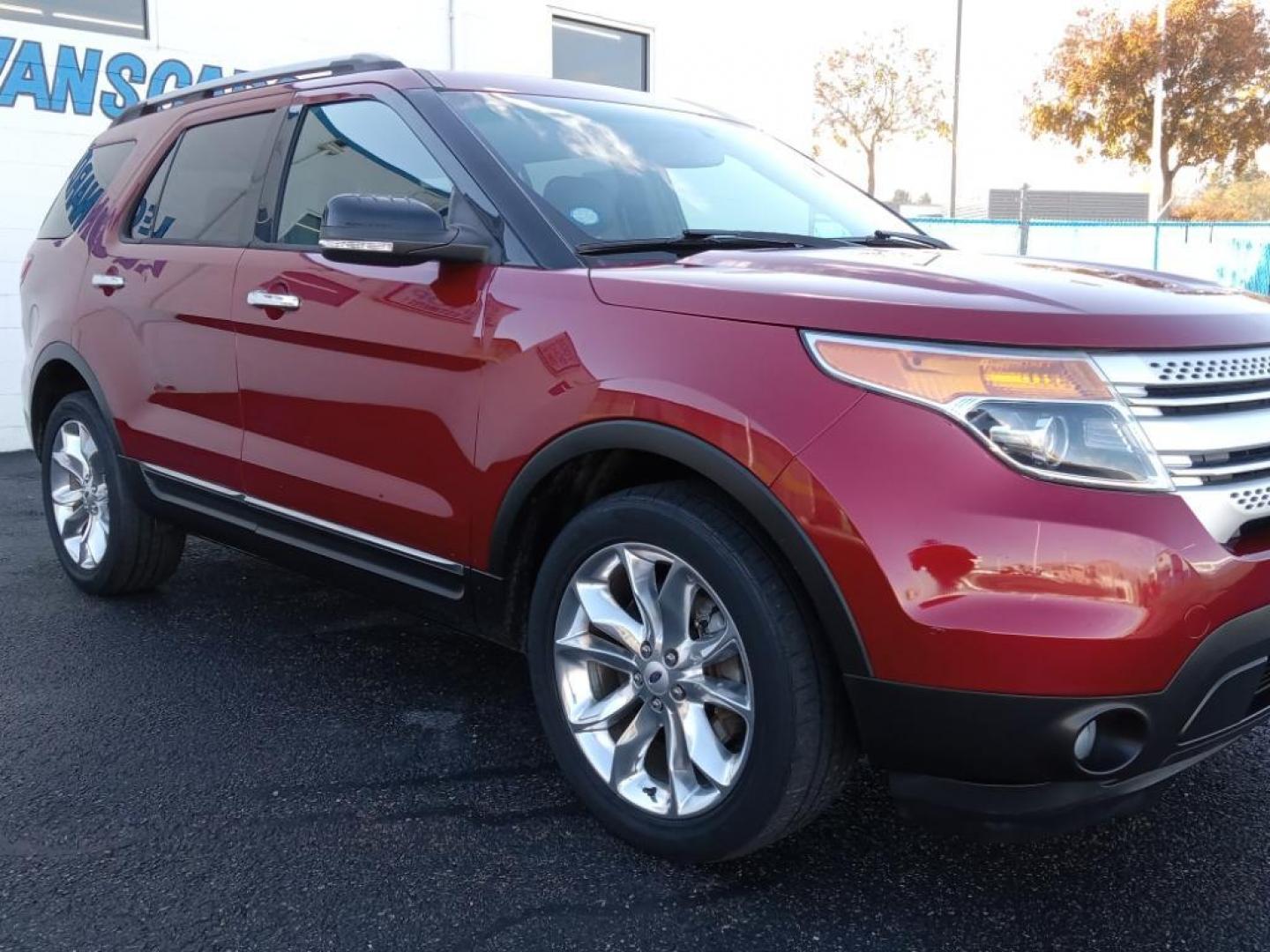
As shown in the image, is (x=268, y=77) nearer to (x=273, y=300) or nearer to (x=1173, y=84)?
(x=273, y=300)

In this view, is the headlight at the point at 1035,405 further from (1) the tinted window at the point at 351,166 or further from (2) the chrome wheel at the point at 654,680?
(1) the tinted window at the point at 351,166

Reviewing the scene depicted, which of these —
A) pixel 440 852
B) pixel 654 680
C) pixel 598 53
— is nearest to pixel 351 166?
pixel 654 680

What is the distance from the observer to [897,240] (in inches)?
134

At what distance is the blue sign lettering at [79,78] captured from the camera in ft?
26.7

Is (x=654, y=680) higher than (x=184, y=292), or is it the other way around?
(x=184, y=292)

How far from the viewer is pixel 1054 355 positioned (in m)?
2.04

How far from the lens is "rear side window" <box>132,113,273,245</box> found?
3709 millimetres

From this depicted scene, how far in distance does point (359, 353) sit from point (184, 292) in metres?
1.05

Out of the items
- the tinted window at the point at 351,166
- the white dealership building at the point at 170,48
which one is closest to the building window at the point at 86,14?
the white dealership building at the point at 170,48

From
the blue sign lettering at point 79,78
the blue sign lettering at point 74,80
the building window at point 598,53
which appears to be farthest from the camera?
the building window at point 598,53

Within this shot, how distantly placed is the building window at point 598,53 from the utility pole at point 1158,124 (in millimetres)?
19892

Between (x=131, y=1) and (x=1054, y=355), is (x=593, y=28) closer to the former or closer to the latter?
(x=131, y=1)

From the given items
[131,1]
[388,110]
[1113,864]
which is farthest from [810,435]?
[131,1]

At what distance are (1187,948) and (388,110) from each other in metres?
2.75
